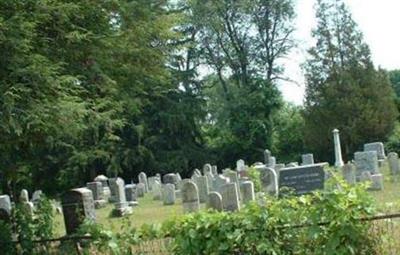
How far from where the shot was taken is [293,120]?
49531 millimetres

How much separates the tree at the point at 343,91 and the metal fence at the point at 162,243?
32982 mm

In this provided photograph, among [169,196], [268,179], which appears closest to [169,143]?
[169,196]

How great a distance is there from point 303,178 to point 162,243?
8.28 m

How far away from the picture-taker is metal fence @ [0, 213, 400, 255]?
292 inches

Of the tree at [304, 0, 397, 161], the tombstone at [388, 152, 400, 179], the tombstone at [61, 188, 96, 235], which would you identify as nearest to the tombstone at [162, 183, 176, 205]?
the tombstone at [388, 152, 400, 179]

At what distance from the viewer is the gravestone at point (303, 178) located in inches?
632

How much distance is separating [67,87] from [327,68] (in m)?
34.4

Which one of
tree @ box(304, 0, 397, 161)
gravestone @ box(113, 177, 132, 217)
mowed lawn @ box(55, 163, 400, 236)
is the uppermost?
tree @ box(304, 0, 397, 161)

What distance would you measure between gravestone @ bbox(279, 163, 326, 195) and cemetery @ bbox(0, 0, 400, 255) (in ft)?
0.11

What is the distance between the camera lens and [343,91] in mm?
42531

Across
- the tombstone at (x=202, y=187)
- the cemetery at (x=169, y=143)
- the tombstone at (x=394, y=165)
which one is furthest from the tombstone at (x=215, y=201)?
the tombstone at (x=394, y=165)

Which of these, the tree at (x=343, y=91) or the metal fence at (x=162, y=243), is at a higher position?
the tree at (x=343, y=91)

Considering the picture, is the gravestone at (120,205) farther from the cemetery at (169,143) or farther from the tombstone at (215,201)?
the tombstone at (215,201)

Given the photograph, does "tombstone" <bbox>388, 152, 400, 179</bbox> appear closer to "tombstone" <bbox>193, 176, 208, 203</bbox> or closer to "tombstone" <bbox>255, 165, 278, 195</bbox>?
"tombstone" <bbox>255, 165, 278, 195</bbox>
